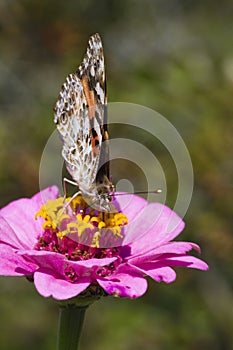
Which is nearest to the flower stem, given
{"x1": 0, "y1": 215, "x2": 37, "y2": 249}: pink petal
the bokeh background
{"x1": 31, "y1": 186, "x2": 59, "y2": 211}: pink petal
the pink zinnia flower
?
the pink zinnia flower

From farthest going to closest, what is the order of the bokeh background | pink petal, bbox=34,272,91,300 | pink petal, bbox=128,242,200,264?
the bokeh background
pink petal, bbox=128,242,200,264
pink petal, bbox=34,272,91,300

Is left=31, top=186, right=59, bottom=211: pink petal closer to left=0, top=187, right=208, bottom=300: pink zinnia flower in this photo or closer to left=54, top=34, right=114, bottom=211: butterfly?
left=0, top=187, right=208, bottom=300: pink zinnia flower

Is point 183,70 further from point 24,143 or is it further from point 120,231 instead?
point 120,231

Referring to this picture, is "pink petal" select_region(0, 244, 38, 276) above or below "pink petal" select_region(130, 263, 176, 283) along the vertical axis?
below

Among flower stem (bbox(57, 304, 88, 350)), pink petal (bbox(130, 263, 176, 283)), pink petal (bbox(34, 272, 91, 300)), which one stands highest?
pink petal (bbox(130, 263, 176, 283))

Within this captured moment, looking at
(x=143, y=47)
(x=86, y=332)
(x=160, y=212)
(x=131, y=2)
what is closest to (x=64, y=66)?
(x=143, y=47)

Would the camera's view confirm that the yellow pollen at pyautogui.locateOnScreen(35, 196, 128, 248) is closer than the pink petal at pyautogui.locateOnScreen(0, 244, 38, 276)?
No
